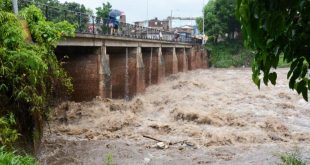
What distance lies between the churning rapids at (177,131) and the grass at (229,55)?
34458mm

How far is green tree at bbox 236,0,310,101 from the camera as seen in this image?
1.79 meters

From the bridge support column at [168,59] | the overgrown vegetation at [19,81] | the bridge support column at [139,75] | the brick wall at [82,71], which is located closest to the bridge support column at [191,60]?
the bridge support column at [168,59]

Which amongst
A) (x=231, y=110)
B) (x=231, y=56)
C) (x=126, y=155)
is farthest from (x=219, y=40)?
(x=126, y=155)

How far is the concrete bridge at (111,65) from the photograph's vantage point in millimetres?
20047

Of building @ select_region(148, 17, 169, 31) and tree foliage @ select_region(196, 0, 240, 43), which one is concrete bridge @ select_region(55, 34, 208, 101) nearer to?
tree foliage @ select_region(196, 0, 240, 43)

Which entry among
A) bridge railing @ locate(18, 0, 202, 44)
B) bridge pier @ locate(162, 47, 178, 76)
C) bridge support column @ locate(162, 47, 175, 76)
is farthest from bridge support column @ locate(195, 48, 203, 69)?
bridge railing @ locate(18, 0, 202, 44)

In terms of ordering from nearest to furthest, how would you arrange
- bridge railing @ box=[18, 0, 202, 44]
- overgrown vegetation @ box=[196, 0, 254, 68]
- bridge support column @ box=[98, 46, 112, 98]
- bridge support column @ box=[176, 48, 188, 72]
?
bridge railing @ box=[18, 0, 202, 44] → bridge support column @ box=[98, 46, 112, 98] → bridge support column @ box=[176, 48, 188, 72] → overgrown vegetation @ box=[196, 0, 254, 68]

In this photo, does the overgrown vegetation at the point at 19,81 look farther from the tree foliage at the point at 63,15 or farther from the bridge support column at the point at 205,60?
the bridge support column at the point at 205,60

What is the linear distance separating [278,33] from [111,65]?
79.1 feet

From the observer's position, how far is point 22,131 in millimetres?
9602

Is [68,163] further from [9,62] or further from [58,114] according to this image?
[58,114]

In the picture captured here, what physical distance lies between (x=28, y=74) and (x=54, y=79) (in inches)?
94.5

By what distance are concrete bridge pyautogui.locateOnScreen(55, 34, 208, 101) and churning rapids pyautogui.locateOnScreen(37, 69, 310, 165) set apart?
0.82m

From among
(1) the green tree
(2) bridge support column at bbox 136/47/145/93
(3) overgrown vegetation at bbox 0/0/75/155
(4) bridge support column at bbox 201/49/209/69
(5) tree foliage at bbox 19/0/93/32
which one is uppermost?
(5) tree foliage at bbox 19/0/93/32
